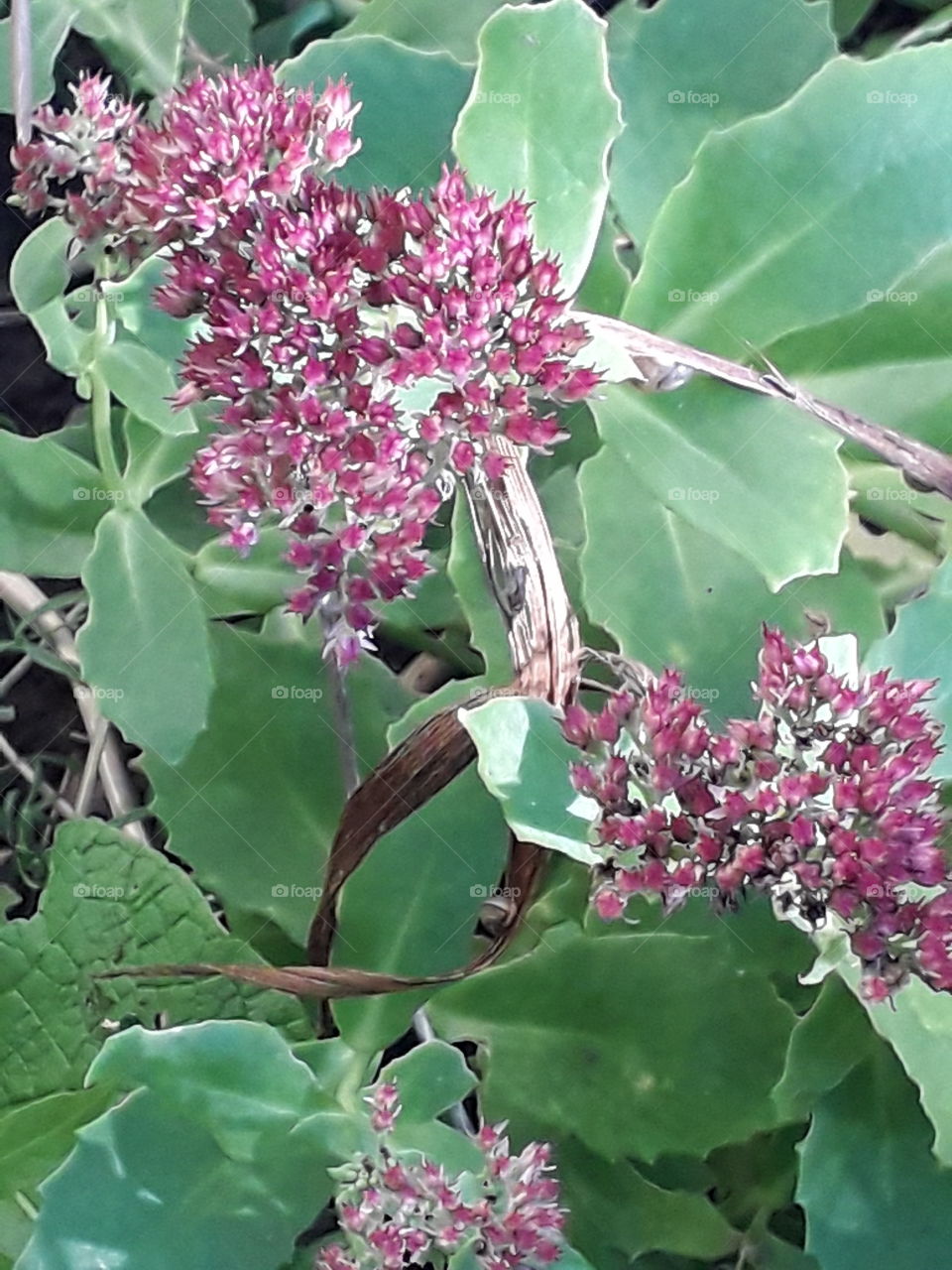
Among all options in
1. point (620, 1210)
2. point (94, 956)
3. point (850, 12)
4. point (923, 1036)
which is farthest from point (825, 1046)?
point (850, 12)

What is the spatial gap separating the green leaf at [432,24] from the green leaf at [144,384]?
0.28 meters

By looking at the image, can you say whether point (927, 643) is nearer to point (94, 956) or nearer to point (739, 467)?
point (739, 467)

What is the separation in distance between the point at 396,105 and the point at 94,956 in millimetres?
625

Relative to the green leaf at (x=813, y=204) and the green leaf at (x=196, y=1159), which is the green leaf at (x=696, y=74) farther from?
the green leaf at (x=196, y=1159)

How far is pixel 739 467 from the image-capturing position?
0.77 metres

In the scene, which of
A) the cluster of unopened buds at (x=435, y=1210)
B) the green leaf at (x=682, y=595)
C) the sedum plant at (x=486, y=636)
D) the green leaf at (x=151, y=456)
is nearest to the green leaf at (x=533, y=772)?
the sedum plant at (x=486, y=636)

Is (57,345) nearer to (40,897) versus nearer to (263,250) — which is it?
(263,250)

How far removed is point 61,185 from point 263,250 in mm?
354

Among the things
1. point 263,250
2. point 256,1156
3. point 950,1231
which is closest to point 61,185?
point 263,250

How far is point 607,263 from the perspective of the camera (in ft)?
2.77

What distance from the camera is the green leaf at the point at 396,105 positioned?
845 mm

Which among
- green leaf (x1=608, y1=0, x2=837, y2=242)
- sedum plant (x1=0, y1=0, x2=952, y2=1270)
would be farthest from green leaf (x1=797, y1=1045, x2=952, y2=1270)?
green leaf (x1=608, y1=0, x2=837, y2=242)

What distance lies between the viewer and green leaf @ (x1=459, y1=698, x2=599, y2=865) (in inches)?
26.8

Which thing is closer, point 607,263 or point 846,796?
point 846,796
